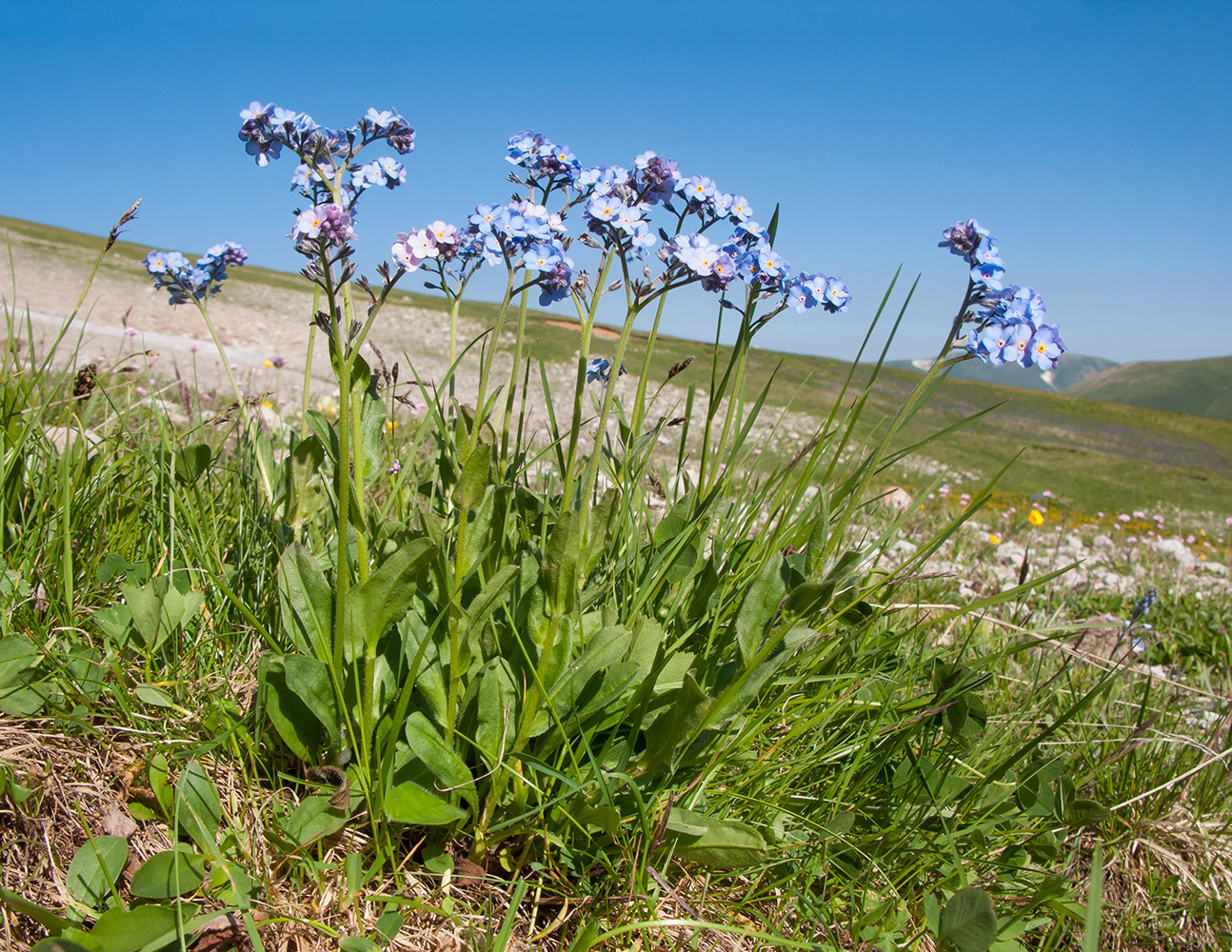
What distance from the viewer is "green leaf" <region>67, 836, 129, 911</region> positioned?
1380 mm

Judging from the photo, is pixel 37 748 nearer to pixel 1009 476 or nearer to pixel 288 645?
pixel 288 645

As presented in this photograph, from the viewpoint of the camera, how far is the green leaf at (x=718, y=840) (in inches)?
60.1

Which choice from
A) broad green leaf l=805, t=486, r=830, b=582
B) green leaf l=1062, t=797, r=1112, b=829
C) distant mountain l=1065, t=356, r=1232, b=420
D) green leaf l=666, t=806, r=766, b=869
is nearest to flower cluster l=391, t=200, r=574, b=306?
broad green leaf l=805, t=486, r=830, b=582

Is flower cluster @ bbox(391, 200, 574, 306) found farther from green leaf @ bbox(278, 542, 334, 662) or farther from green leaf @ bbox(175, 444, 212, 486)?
green leaf @ bbox(175, 444, 212, 486)

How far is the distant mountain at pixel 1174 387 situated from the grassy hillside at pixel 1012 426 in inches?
4450

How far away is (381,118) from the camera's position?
5.92 feet

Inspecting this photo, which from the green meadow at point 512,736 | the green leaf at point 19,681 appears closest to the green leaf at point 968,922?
the green meadow at point 512,736

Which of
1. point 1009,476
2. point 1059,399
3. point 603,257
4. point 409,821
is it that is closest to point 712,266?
point 603,257

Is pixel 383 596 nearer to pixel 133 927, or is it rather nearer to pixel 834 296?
pixel 133 927

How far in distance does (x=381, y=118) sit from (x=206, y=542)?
1176 mm

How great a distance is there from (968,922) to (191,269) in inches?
112

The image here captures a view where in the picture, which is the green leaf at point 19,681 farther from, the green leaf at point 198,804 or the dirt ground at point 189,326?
the dirt ground at point 189,326

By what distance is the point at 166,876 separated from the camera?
1387 mm

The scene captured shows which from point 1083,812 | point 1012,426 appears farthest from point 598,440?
point 1012,426
